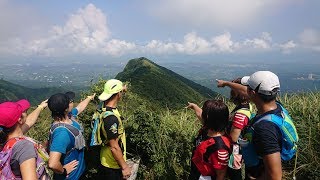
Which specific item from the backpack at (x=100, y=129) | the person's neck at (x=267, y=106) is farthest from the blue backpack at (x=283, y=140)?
the backpack at (x=100, y=129)

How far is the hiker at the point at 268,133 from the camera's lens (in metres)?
3.00

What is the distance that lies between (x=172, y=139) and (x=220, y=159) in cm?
269

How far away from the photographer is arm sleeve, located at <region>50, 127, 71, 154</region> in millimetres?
4098

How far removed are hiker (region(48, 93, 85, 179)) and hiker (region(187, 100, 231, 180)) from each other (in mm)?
1698

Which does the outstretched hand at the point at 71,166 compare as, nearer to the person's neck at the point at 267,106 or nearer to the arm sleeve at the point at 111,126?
the arm sleeve at the point at 111,126

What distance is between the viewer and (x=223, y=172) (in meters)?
3.57

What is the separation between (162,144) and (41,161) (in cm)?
300

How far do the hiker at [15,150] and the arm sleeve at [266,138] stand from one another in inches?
85.6

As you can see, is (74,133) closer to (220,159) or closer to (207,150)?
(207,150)

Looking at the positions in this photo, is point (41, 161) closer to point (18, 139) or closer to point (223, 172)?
point (18, 139)

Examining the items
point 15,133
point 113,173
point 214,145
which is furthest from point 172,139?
point 15,133

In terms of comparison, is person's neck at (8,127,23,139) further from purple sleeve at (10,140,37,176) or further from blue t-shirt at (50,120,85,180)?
blue t-shirt at (50,120,85,180)

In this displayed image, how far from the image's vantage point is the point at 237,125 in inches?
160

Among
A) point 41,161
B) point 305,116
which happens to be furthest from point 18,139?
point 305,116
